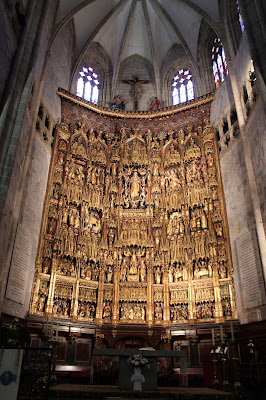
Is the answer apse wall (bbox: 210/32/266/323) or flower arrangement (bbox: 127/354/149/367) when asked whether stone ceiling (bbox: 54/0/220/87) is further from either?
flower arrangement (bbox: 127/354/149/367)

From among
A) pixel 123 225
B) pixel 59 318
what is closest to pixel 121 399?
pixel 59 318

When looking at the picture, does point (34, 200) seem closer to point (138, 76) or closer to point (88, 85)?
point (88, 85)

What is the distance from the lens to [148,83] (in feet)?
81.4

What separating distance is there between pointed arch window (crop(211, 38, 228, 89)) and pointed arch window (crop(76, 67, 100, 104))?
27.6 feet

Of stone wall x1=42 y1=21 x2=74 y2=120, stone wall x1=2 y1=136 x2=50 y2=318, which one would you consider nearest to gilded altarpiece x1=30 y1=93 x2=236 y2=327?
stone wall x1=2 y1=136 x2=50 y2=318

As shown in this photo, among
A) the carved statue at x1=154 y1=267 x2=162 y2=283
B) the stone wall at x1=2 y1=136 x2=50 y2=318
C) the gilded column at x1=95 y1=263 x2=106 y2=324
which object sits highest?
the stone wall at x1=2 y1=136 x2=50 y2=318

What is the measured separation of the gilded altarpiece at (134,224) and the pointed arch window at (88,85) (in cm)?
296

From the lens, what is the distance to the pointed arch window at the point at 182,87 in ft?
76.6

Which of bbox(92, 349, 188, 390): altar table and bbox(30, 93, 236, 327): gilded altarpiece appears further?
bbox(30, 93, 236, 327): gilded altarpiece

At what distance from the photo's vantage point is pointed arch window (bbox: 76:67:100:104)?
23609mm

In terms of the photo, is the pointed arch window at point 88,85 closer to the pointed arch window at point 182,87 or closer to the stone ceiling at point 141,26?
the stone ceiling at point 141,26

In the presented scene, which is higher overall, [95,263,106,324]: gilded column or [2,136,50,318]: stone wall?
[2,136,50,318]: stone wall

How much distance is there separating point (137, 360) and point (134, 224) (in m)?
10.4

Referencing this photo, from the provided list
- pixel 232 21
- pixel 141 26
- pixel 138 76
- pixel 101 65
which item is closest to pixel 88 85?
pixel 101 65
